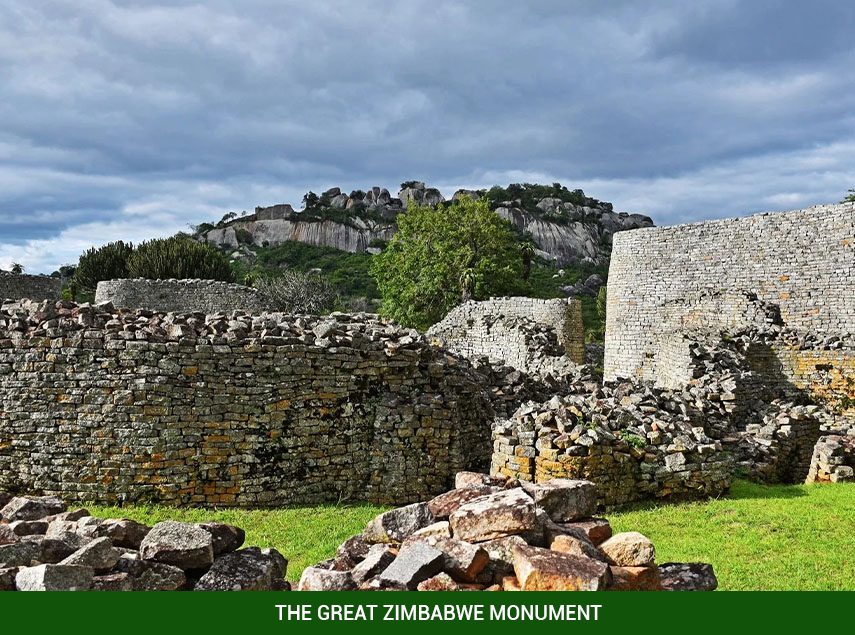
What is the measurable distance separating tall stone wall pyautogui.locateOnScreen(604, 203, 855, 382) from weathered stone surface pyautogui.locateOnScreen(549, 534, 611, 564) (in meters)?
13.5

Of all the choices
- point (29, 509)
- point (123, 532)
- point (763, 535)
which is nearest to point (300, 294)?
point (29, 509)

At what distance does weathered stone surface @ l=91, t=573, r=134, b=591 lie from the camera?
4.06m

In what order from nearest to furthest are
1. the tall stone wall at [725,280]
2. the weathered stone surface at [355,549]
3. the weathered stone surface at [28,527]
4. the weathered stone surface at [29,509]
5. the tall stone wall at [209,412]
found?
1. the weathered stone surface at [355,549]
2. the weathered stone surface at [28,527]
3. the weathered stone surface at [29,509]
4. the tall stone wall at [209,412]
5. the tall stone wall at [725,280]

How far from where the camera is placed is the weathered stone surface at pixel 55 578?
153 inches

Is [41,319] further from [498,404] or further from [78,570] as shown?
[498,404]

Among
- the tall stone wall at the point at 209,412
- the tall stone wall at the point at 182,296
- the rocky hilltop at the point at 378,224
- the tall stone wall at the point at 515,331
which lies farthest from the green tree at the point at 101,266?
the tall stone wall at the point at 209,412

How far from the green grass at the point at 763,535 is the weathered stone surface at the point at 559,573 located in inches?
98.8

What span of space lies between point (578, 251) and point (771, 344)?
81.7 m

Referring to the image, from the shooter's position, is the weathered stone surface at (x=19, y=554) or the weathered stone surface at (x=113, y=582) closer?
the weathered stone surface at (x=113, y=582)

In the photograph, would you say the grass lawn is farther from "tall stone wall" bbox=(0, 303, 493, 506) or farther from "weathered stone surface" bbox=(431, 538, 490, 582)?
"weathered stone surface" bbox=(431, 538, 490, 582)

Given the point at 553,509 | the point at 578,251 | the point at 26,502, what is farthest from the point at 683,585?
the point at 578,251

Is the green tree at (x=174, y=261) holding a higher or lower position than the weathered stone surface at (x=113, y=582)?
higher

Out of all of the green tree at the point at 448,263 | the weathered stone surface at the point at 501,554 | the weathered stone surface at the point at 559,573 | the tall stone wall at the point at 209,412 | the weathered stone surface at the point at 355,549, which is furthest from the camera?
the green tree at the point at 448,263

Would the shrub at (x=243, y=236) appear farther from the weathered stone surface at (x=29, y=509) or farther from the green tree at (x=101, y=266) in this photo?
the weathered stone surface at (x=29, y=509)
